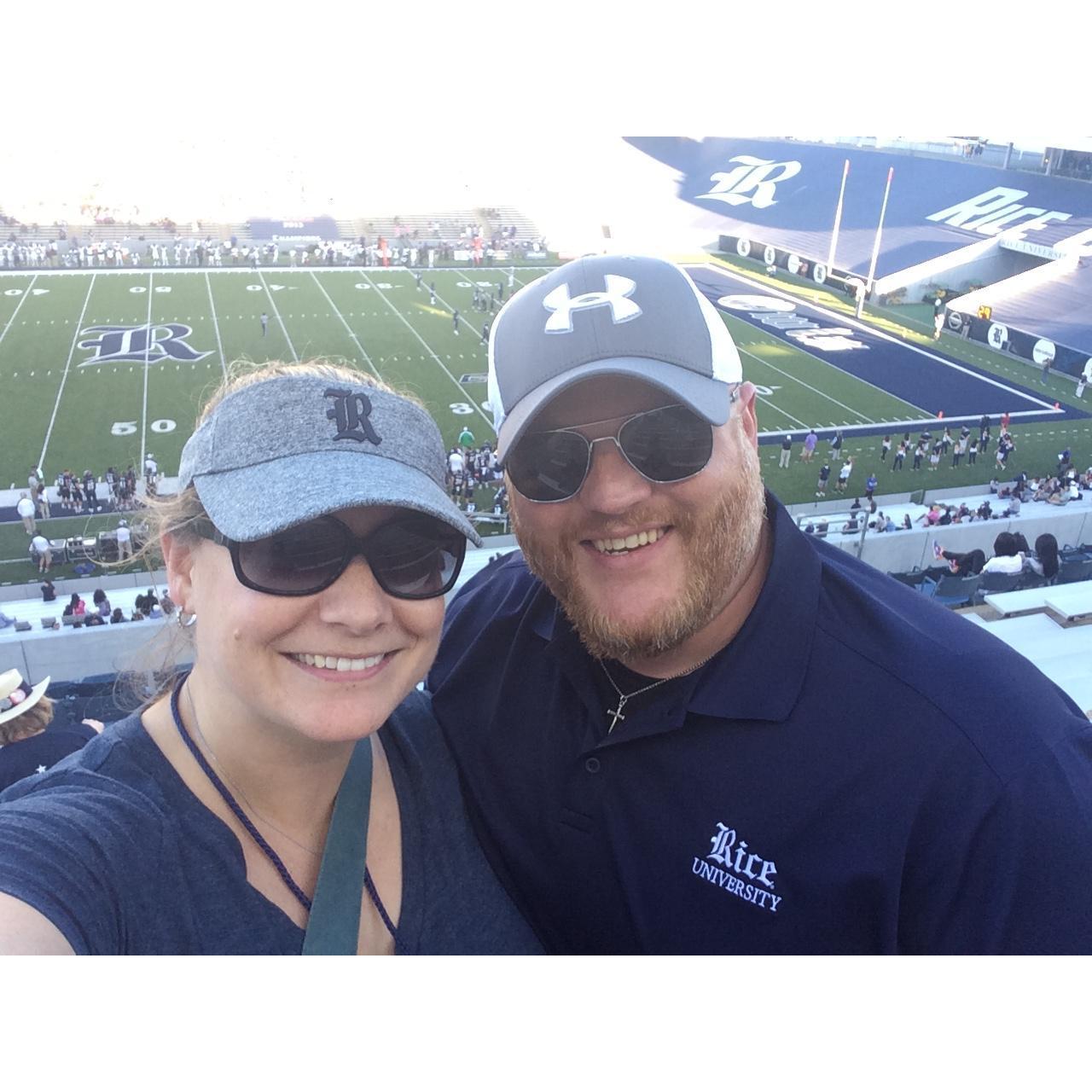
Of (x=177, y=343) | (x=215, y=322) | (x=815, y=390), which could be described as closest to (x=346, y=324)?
(x=215, y=322)

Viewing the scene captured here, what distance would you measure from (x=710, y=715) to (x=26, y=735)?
13.4 ft

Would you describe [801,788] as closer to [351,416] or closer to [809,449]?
[351,416]

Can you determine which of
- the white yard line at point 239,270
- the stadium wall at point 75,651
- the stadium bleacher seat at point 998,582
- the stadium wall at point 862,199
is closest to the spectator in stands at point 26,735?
the stadium wall at point 75,651

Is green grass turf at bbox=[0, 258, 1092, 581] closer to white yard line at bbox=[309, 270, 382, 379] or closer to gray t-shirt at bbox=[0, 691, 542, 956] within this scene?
white yard line at bbox=[309, 270, 382, 379]

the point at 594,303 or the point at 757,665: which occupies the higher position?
the point at 594,303

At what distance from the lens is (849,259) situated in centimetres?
3459

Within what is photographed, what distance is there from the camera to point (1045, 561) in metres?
11.1

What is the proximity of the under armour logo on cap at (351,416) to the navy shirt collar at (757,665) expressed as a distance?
700 mm

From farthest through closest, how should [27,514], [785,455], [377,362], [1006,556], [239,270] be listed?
[239,270]
[377,362]
[785,455]
[27,514]
[1006,556]

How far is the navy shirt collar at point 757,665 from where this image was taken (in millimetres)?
1714

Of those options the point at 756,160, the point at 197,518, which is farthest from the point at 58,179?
the point at 197,518

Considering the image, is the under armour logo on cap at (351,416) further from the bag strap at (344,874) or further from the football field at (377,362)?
the football field at (377,362)

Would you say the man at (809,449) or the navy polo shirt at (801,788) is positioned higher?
the navy polo shirt at (801,788)

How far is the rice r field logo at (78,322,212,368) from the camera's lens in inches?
893
